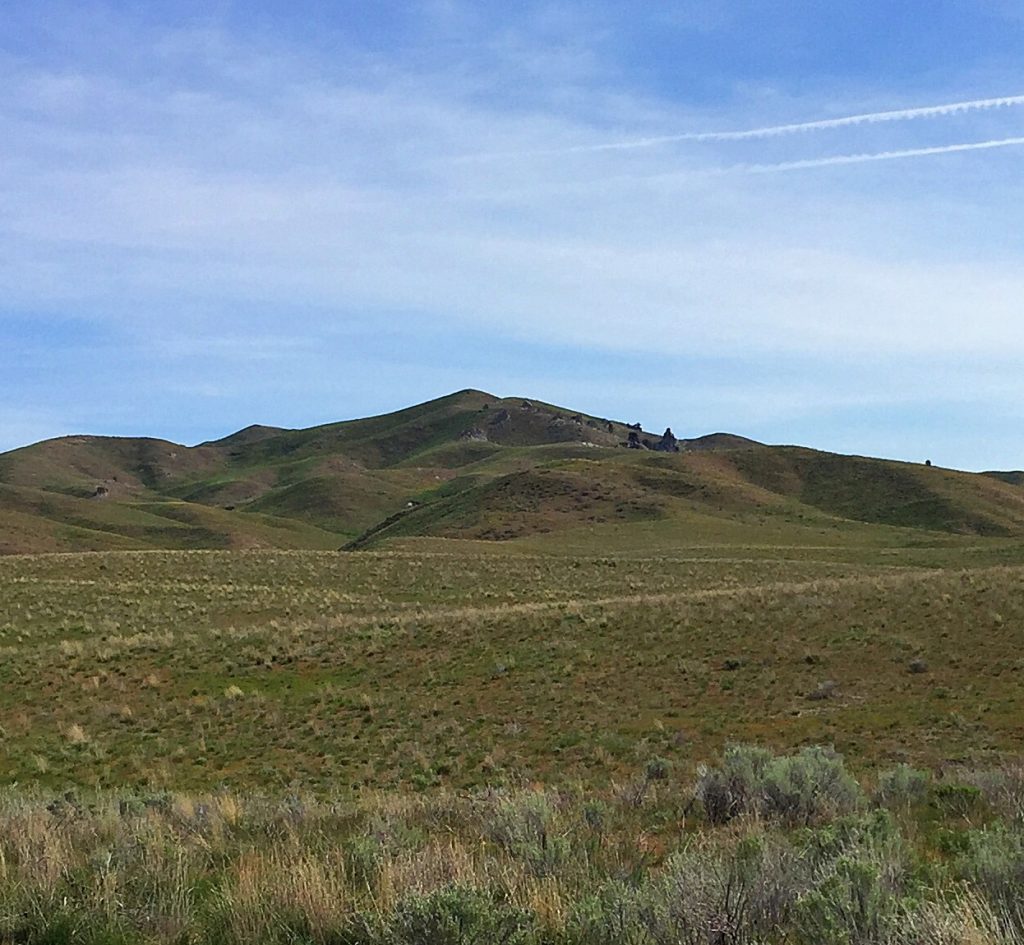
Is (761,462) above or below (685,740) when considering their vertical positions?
above

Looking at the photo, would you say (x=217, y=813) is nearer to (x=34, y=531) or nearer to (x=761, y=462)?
(x=34, y=531)

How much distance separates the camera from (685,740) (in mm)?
16594

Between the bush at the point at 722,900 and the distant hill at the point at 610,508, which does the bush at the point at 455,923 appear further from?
the distant hill at the point at 610,508

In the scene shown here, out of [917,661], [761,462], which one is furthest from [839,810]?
[761,462]

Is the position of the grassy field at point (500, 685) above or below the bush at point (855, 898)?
below

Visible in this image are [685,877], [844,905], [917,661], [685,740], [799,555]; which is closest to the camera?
[844,905]

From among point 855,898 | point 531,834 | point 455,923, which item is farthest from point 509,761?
point 455,923

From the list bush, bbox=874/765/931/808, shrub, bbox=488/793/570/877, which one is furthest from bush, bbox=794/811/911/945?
bush, bbox=874/765/931/808

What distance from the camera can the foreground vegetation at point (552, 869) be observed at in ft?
14.5

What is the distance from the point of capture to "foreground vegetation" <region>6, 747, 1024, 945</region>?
443 cm

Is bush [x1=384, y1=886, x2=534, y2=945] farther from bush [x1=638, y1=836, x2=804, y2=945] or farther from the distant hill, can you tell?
the distant hill

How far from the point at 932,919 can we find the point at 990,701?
15.5m

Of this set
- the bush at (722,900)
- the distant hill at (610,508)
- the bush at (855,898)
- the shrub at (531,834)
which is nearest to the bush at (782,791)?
the shrub at (531,834)

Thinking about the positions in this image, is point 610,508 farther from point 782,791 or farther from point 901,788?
point 782,791
